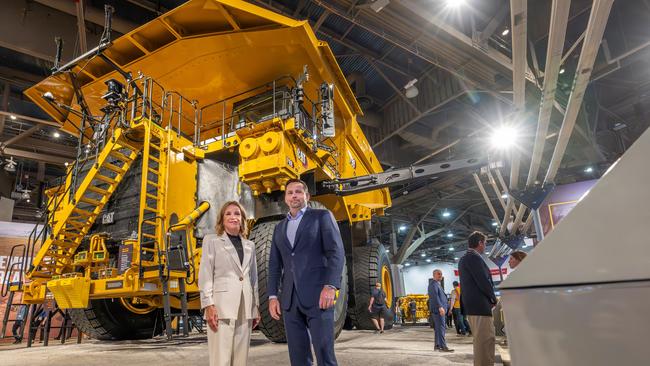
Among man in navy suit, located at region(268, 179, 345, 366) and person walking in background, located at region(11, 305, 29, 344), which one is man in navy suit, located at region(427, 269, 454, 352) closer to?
man in navy suit, located at region(268, 179, 345, 366)

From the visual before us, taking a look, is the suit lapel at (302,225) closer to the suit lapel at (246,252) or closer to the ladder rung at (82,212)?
the suit lapel at (246,252)

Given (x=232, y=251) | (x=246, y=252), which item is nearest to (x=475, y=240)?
(x=246, y=252)

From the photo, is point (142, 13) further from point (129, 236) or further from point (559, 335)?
point (559, 335)

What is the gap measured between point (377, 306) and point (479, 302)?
16.1 ft

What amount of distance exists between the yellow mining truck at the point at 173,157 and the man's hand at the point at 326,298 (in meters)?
2.31

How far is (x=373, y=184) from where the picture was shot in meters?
6.77

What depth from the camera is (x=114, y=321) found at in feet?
21.8

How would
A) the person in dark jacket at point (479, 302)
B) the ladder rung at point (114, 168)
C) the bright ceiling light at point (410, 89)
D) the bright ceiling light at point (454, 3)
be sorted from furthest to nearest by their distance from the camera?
the bright ceiling light at point (410, 89) < the bright ceiling light at point (454, 3) < the ladder rung at point (114, 168) < the person in dark jacket at point (479, 302)

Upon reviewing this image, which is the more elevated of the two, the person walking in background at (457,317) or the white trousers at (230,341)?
the white trousers at (230,341)

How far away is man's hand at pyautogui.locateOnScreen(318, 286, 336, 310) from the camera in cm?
242

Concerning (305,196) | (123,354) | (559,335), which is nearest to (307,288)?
(305,196)

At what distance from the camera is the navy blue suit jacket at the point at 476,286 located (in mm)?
3584

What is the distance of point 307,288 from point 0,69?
11.4 meters

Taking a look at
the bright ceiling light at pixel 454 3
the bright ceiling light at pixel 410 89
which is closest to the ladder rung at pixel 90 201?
the bright ceiling light at pixel 454 3
